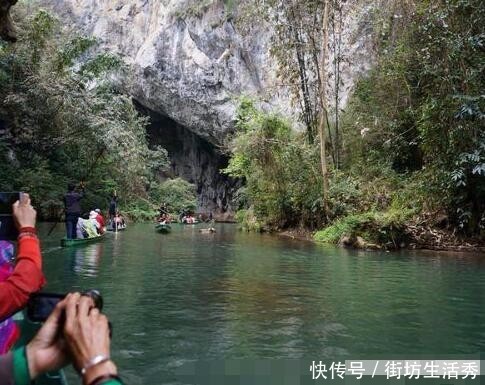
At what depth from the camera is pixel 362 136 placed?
19.3m

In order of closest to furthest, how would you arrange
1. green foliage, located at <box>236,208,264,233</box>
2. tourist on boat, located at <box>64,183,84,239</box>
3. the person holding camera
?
the person holding camera < tourist on boat, located at <box>64,183,84,239</box> < green foliage, located at <box>236,208,264,233</box>

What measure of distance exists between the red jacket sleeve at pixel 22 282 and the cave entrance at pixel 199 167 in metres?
41.1

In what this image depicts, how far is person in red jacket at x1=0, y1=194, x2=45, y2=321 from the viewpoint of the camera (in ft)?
6.32

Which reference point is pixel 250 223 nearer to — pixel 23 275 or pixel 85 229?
pixel 85 229

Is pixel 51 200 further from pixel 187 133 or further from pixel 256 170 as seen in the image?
pixel 187 133

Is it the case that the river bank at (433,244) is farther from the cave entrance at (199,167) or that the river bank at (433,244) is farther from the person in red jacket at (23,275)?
the cave entrance at (199,167)

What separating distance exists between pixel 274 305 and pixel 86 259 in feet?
17.4

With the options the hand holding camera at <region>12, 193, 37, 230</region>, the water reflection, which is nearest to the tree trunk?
the water reflection

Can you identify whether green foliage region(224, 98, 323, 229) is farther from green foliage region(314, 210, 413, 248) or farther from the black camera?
the black camera

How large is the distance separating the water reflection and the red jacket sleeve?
6.44 meters

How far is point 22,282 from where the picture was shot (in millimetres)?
1939

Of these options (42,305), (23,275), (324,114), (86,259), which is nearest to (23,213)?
(23,275)

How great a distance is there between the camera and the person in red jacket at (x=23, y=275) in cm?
193

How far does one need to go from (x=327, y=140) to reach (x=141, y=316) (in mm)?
17272
